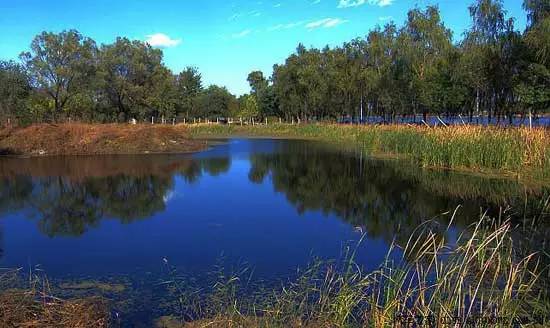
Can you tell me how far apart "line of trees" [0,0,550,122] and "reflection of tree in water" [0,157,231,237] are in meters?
18.1

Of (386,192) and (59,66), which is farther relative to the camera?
(59,66)

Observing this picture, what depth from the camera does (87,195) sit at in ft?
44.6

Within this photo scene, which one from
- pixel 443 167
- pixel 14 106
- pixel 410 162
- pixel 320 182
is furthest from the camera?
pixel 14 106

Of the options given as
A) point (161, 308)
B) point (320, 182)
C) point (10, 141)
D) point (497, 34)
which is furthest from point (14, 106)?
point (161, 308)

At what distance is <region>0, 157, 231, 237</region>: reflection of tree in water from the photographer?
1077 centimetres

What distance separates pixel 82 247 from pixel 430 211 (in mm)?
7431

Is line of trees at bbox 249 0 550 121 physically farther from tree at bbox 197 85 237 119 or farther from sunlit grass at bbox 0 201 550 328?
sunlit grass at bbox 0 201 550 328

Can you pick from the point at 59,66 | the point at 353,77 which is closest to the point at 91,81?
the point at 59,66

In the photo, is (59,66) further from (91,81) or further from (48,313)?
(48,313)

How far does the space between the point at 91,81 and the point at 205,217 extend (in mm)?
47983

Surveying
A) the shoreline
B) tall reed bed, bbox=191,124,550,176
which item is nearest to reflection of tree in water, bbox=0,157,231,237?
the shoreline

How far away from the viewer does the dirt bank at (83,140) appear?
26203 mm

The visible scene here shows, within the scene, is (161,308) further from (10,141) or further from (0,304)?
(10,141)

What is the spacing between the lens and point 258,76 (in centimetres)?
9194
